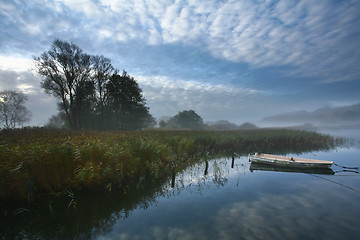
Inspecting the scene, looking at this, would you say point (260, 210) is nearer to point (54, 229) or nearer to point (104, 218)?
point (104, 218)

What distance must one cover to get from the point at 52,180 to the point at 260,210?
10163 mm

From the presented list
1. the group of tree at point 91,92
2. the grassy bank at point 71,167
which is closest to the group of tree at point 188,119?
the group of tree at point 91,92

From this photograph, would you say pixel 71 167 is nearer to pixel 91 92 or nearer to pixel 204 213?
pixel 204 213

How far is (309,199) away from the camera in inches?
353

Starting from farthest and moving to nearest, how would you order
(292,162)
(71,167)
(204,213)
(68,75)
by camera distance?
(68,75) < (292,162) < (71,167) < (204,213)

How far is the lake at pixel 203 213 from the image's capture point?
6.12 m

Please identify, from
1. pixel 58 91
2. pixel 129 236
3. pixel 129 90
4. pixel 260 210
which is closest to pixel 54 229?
pixel 129 236

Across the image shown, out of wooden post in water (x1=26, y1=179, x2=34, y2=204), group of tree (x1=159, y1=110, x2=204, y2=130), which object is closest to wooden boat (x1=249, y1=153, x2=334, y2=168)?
wooden post in water (x1=26, y1=179, x2=34, y2=204)

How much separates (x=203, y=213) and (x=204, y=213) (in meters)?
Answer: 0.04

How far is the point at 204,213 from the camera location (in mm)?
7492

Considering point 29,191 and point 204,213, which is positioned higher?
point 29,191

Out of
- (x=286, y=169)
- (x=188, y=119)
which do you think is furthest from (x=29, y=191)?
(x=188, y=119)

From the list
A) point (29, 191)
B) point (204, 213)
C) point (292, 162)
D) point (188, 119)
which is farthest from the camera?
point (188, 119)

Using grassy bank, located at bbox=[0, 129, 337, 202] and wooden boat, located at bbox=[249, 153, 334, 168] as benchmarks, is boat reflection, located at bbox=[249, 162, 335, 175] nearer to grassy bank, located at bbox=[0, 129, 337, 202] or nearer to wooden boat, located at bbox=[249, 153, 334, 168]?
wooden boat, located at bbox=[249, 153, 334, 168]
